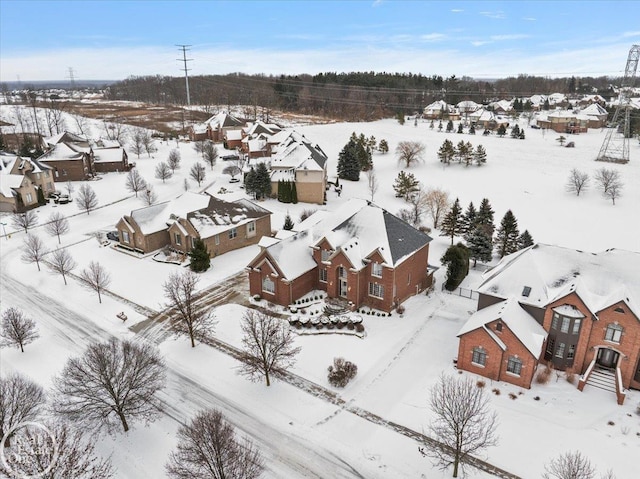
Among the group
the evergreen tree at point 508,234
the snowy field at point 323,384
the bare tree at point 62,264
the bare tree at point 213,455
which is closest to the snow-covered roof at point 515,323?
the snowy field at point 323,384

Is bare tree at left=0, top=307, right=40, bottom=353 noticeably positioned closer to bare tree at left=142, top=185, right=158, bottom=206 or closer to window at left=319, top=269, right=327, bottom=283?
window at left=319, top=269, right=327, bottom=283

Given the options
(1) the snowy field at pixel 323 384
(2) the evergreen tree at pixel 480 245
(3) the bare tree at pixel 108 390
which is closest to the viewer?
(1) the snowy field at pixel 323 384

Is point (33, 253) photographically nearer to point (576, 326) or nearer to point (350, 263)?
point (350, 263)

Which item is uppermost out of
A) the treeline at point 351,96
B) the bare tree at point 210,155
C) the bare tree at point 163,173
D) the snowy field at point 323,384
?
the treeline at point 351,96

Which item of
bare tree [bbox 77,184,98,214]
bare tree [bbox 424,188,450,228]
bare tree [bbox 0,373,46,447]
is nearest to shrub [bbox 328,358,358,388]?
bare tree [bbox 0,373,46,447]

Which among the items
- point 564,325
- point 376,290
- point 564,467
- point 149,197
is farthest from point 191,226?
point 564,467

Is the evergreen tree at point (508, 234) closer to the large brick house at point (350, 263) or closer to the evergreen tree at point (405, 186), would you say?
the large brick house at point (350, 263)
